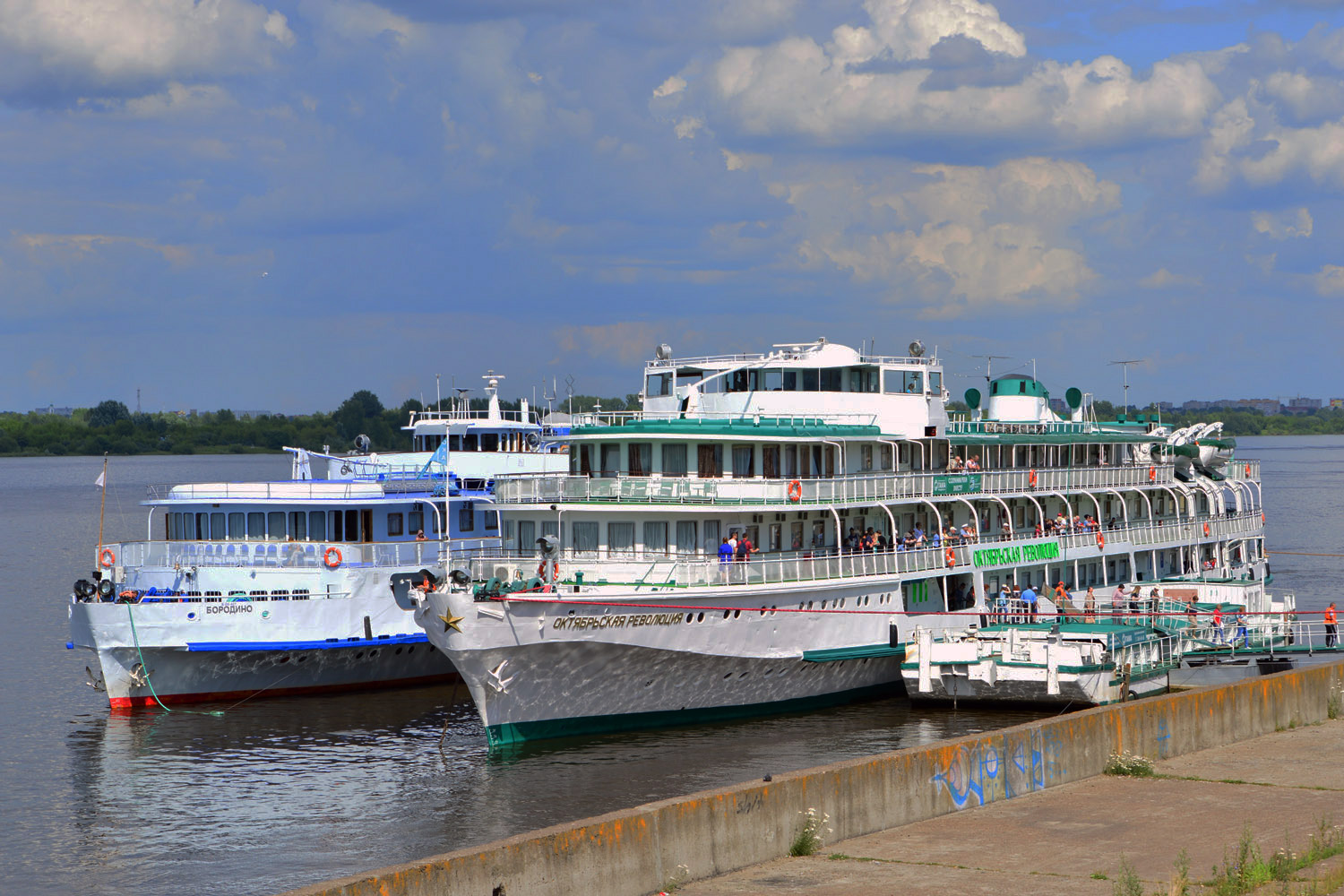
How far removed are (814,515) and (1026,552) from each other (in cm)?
838

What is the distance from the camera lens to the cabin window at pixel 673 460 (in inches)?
1345

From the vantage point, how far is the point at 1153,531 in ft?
156

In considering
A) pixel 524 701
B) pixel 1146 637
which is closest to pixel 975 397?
pixel 1146 637

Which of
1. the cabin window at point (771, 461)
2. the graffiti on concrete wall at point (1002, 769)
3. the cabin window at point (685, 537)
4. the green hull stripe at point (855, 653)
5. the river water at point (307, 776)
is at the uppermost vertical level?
the cabin window at point (771, 461)

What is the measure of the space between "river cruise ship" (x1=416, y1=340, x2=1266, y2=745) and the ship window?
1.6 inches

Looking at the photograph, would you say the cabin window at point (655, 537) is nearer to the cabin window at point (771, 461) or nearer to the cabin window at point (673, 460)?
the cabin window at point (673, 460)

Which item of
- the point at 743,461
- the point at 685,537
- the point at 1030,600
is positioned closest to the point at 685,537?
the point at 685,537

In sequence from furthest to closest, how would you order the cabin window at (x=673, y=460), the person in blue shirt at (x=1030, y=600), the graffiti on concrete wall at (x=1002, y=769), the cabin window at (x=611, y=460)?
the person in blue shirt at (x=1030, y=600) → the cabin window at (x=611, y=460) → the cabin window at (x=673, y=460) → the graffiti on concrete wall at (x=1002, y=769)

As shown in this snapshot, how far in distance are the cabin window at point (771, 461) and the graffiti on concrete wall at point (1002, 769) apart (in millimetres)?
16288

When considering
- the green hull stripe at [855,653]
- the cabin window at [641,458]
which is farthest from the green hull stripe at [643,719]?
the cabin window at [641,458]

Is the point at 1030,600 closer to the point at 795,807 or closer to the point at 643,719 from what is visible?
the point at 643,719

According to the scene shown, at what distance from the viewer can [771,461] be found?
115ft

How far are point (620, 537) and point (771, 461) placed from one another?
4.31 metres

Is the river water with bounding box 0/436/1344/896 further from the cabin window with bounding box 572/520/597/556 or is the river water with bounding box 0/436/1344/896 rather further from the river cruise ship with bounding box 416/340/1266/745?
the cabin window with bounding box 572/520/597/556
